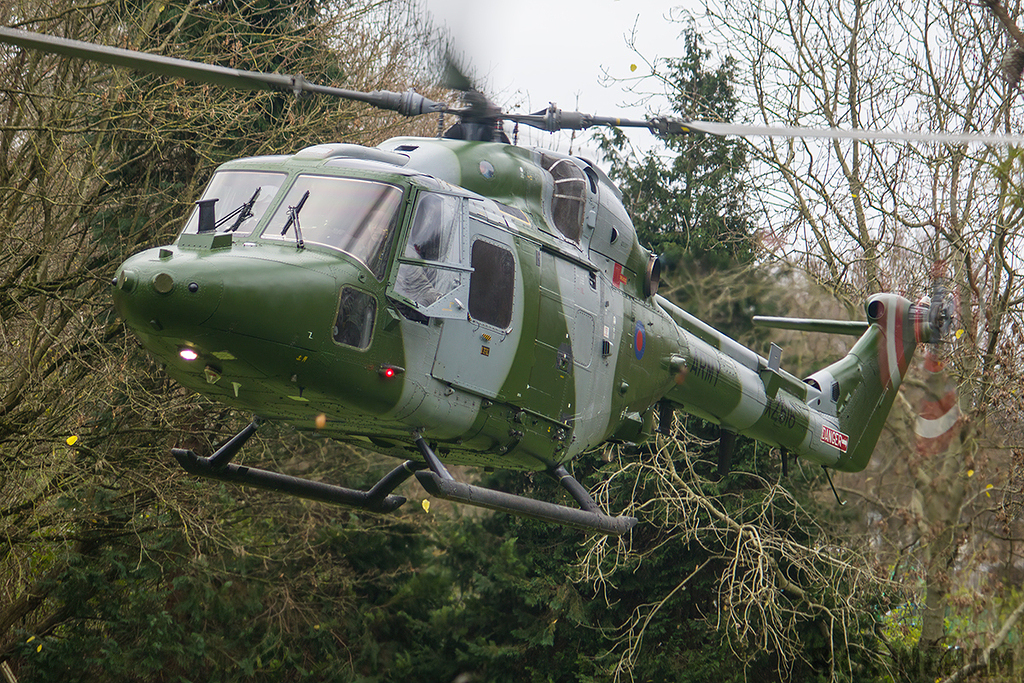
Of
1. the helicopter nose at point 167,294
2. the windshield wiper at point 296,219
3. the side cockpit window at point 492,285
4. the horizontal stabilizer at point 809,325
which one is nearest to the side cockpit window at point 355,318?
the windshield wiper at point 296,219

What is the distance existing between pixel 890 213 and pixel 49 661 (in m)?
12.8

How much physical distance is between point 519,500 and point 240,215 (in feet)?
8.39

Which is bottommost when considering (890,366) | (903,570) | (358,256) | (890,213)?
(903,570)

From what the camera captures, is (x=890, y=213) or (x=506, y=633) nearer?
(x=890, y=213)

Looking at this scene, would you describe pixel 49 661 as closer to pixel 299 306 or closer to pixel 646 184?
pixel 299 306

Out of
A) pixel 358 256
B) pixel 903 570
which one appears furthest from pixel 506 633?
pixel 358 256

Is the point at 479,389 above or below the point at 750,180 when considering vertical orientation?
below

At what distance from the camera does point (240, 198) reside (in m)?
5.98

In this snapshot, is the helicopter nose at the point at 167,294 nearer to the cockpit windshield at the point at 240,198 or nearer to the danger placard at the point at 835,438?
the cockpit windshield at the point at 240,198

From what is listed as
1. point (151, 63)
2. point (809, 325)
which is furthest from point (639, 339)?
point (151, 63)

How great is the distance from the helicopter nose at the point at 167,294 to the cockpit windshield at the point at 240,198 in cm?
66

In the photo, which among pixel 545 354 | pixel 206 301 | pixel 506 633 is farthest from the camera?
pixel 506 633

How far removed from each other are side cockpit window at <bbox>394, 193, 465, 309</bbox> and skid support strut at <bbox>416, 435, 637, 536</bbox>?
97 cm

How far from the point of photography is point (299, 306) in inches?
210
